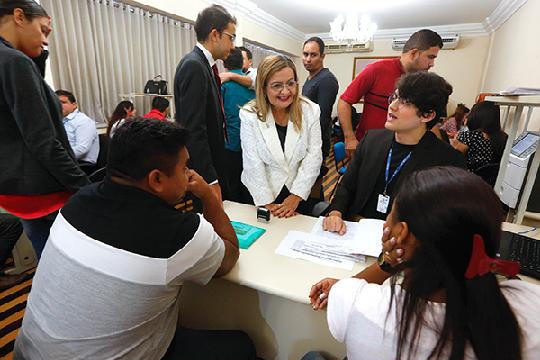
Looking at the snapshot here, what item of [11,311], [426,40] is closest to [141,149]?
[11,311]

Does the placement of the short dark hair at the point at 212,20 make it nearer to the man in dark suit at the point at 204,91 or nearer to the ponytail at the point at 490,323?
the man in dark suit at the point at 204,91

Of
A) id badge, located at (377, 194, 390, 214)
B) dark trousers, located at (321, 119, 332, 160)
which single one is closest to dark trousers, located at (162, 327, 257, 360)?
id badge, located at (377, 194, 390, 214)

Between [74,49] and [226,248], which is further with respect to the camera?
[74,49]

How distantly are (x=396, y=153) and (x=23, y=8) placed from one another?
5.82ft

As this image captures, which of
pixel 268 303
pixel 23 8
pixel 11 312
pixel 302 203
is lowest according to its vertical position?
pixel 11 312

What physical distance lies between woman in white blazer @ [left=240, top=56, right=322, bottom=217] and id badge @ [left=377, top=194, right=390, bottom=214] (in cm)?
37

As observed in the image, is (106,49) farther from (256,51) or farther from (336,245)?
(336,245)

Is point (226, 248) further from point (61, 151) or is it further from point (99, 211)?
point (61, 151)

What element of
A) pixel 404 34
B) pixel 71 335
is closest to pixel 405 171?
pixel 71 335

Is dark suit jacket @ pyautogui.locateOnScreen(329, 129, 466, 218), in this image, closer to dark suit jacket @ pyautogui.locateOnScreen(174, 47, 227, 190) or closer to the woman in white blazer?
the woman in white blazer

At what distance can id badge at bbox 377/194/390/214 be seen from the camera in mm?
1461

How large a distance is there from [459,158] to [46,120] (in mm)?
1840

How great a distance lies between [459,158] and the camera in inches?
56.2

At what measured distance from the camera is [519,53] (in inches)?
146
